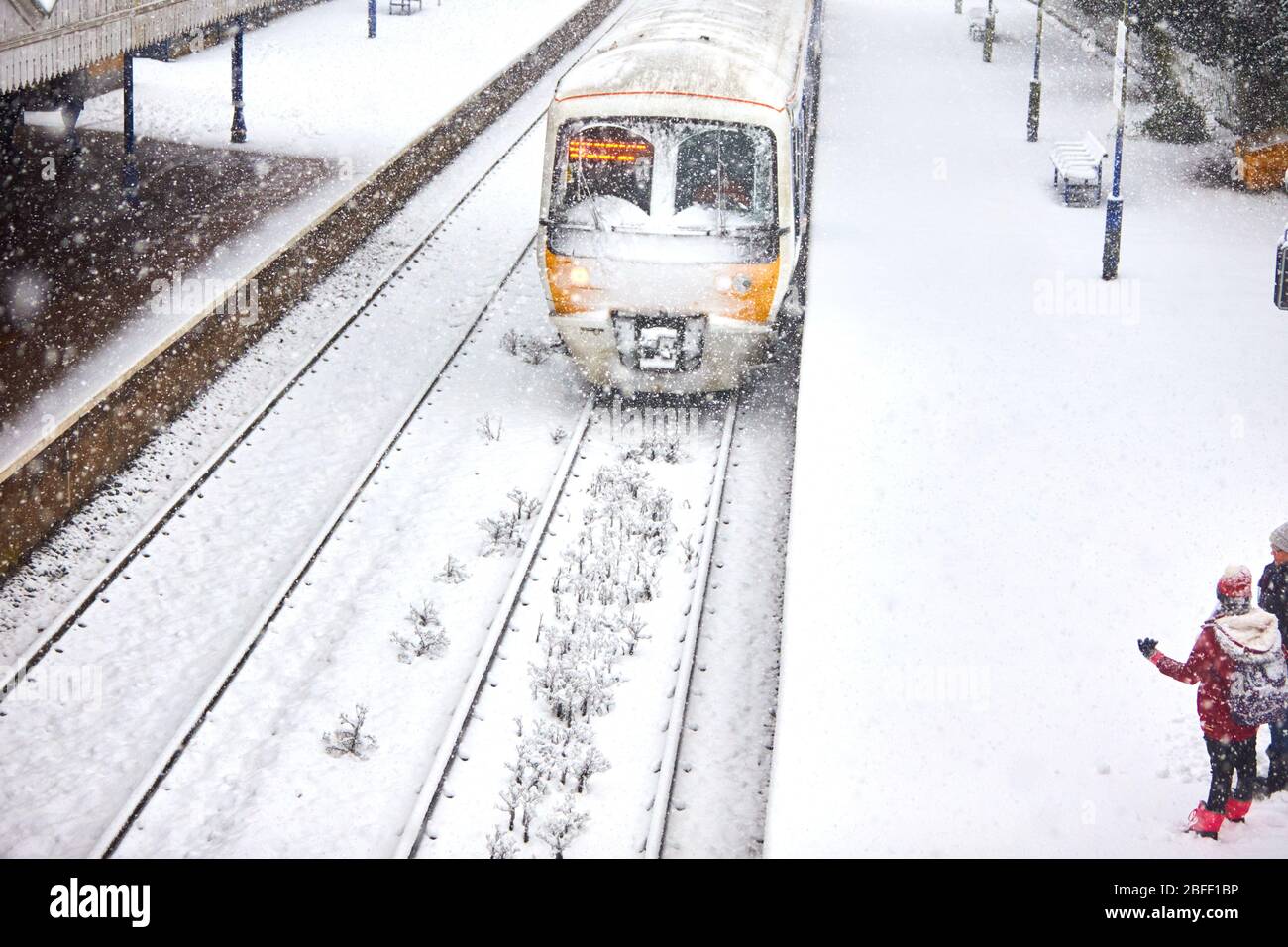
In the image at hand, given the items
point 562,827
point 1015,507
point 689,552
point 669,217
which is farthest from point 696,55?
point 562,827

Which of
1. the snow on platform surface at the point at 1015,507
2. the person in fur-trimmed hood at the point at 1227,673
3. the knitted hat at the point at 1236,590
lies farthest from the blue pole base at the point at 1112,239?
the knitted hat at the point at 1236,590

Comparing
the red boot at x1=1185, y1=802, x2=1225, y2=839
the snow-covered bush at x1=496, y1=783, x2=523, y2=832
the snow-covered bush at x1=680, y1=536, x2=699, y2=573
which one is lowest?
the snow-covered bush at x1=496, y1=783, x2=523, y2=832

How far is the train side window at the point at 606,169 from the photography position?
11625 millimetres

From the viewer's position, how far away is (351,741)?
8227 mm

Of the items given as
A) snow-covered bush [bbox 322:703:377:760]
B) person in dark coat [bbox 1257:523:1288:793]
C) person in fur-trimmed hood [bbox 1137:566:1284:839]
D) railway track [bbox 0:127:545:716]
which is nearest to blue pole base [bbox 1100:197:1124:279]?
railway track [bbox 0:127:545:716]

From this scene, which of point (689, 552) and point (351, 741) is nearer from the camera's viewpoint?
point (351, 741)

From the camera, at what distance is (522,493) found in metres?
11.0

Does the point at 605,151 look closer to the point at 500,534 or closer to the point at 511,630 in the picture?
the point at 500,534

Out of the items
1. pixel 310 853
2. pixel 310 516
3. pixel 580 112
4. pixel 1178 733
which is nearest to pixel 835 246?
pixel 580 112

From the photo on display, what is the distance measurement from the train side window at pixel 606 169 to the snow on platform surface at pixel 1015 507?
223cm

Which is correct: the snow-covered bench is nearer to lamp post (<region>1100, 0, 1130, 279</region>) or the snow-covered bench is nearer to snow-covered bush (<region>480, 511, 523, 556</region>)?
lamp post (<region>1100, 0, 1130, 279</region>)

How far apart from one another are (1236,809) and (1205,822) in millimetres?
176

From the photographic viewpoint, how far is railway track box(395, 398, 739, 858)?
760 centimetres
